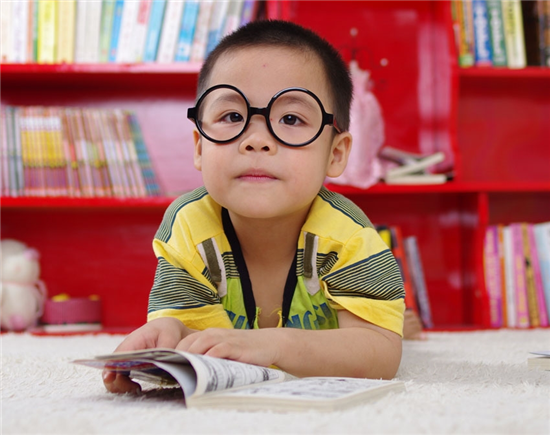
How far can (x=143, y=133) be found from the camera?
2.19 m

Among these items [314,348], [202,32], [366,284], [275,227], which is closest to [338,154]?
[275,227]

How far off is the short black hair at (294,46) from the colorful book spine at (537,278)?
1.05 metres

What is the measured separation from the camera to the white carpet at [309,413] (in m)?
0.56

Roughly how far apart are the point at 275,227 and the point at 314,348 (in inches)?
13.2

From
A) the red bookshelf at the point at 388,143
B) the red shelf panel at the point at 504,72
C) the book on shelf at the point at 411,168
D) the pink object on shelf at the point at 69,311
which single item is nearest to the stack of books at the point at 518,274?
the red bookshelf at the point at 388,143

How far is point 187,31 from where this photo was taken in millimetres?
1933

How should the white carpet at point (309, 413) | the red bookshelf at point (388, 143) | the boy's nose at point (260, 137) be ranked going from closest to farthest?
the white carpet at point (309, 413) < the boy's nose at point (260, 137) < the red bookshelf at point (388, 143)

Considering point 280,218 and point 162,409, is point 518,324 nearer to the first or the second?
point 280,218

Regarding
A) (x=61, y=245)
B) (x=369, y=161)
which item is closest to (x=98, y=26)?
(x=61, y=245)

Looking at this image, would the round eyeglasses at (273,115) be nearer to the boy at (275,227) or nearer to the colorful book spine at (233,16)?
the boy at (275,227)

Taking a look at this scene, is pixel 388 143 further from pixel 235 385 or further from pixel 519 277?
pixel 235 385

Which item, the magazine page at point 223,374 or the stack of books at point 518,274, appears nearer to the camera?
the magazine page at point 223,374

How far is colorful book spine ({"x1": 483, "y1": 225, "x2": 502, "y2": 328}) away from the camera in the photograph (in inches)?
76.9

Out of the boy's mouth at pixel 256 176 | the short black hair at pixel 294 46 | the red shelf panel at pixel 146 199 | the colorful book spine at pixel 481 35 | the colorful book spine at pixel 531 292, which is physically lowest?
the colorful book spine at pixel 531 292
